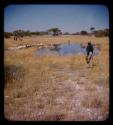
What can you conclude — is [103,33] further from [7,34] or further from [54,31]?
[7,34]

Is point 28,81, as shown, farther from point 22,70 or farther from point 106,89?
point 106,89

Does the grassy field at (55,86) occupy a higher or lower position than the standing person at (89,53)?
lower

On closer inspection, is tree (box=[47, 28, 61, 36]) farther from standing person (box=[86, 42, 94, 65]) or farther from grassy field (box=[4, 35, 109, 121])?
standing person (box=[86, 42, 94, 65])

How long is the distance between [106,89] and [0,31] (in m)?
0.87

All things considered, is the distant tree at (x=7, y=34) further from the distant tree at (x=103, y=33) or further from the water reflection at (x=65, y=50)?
the distant tree at (x=103, y=33)

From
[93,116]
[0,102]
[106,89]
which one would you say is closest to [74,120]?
[93,116]

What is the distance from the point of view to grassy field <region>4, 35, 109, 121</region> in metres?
1.69

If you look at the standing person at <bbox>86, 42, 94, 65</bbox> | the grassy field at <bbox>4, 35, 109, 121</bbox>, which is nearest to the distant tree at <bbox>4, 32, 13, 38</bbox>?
Answer: the grassy field at <bbox>4, 35, 109, 121</bbox>

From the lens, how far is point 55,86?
1729 millimetres

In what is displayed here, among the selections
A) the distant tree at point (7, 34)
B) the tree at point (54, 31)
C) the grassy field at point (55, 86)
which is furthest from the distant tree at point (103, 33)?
the distant tree at point (7, 34)

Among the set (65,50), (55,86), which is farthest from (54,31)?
(55,86)

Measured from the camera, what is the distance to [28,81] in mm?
1725

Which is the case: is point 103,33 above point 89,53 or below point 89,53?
above

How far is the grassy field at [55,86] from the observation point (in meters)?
1.69
